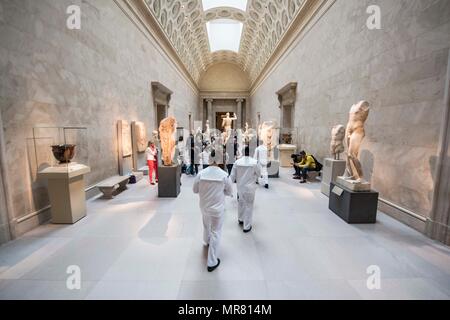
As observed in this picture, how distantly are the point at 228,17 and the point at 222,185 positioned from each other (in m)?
18.1

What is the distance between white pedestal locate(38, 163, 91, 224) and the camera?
4.36 metres

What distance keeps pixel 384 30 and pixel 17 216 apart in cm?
871

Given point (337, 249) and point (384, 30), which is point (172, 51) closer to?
point (384, 30)

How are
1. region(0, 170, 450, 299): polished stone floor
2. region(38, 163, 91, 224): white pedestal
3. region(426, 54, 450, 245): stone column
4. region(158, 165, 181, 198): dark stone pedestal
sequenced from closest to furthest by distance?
1. region(0, 170, 450, 299): polished stone floor
2. region(426, 54, 450, 245): stone column
3. region(38, 163, 91, 224): white pedestal
4. region(158, 165, 181, 198): dark stone pedestal

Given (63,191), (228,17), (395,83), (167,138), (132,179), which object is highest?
(228,17)

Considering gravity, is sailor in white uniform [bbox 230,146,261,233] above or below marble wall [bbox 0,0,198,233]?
below

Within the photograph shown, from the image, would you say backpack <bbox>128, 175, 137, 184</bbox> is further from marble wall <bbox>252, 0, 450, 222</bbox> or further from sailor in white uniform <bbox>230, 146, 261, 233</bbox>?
marble wall <bbox>252, 0, 450, 222</bbox>

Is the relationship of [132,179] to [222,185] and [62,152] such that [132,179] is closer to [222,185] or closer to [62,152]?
[62,152]

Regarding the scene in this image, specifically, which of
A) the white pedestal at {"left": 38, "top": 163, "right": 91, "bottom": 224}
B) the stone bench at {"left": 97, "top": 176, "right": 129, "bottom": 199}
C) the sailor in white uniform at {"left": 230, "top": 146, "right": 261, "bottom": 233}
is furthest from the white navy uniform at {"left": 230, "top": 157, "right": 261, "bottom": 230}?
the stone bench at {"left": 97, "top": 176, "right": 129, "bottom": 199}

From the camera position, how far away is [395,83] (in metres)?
4.80

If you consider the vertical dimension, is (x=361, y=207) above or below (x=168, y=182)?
below

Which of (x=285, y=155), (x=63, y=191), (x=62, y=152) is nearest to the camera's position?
(x=63, y=191)

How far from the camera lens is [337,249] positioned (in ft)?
11.6

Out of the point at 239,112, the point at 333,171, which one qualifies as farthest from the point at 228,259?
the point at 239,112
